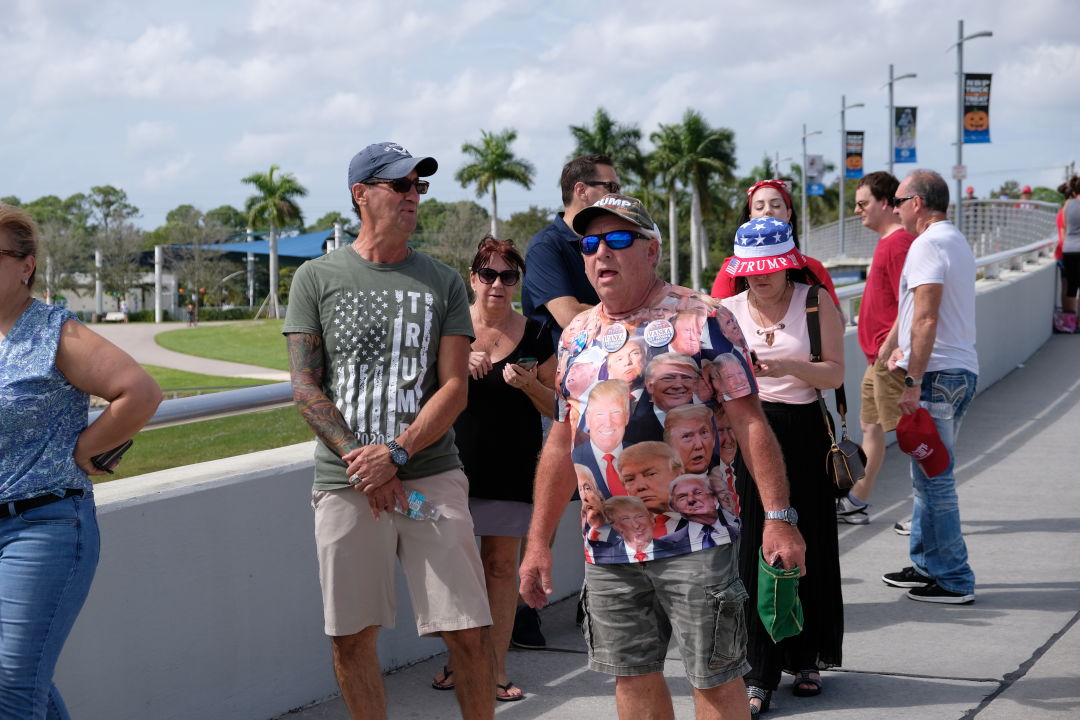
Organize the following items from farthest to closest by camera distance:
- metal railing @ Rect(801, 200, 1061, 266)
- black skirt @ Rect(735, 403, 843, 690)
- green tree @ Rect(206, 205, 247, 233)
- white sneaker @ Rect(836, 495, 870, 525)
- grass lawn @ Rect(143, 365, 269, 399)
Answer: green tree @ Rect(206, 205, 247, 233) → grass lawn @ Rect(143, 365, 269, 399) → metal railing @ Rect(801, 200, 1061, 266) → white sneaker @ Rect(836, 495, 870, 525) → black skirt @ Rect(735, 403, 843, 690)

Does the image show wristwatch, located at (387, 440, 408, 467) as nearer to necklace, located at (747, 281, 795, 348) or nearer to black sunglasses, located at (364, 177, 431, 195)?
black sunglasses, located at (364, 177, 431, 195)

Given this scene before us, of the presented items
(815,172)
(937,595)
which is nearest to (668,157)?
(815,172)

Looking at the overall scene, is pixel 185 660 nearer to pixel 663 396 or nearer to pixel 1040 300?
pixel 663 396

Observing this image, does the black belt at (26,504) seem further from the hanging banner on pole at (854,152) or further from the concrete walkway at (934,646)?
the hanging banner on pole at (854,152)

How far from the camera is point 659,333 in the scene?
3.32 metres

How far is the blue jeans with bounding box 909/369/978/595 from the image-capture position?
606 cm

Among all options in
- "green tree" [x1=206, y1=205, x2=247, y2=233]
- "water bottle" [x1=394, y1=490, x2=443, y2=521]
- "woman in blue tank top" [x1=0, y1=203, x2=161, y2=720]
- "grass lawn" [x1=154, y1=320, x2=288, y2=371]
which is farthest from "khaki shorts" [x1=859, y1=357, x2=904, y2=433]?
"green tree" [x1=206, y1=205, x2=247, y2=233]

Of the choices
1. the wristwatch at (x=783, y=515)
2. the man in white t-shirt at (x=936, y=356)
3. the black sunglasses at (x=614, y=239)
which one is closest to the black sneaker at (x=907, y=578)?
the man in white t-shirt at (x=936, y=356)

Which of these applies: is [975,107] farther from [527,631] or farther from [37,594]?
[37,594]

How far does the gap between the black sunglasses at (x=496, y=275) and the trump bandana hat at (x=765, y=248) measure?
3.21ft

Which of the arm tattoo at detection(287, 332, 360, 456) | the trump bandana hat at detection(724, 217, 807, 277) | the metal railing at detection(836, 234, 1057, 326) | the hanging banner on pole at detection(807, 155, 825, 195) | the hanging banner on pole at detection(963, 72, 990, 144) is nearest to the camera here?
the arm tattoo at detection(287, 332, 360, 456)

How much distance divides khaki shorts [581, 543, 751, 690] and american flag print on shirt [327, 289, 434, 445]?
94 cm

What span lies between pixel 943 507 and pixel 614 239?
3.45 m

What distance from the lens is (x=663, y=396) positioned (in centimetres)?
327
